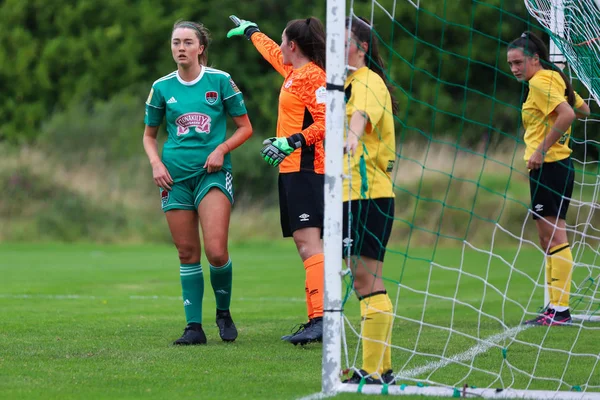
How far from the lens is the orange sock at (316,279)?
6574 millimetres

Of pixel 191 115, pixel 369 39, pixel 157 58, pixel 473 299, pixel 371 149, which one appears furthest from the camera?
pixel 157 58

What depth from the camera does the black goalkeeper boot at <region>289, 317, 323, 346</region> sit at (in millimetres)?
6367

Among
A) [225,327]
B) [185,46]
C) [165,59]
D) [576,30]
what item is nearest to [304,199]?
[225,327]

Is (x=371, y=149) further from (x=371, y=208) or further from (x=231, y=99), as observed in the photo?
(x=231, y=99)

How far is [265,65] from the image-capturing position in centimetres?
3272

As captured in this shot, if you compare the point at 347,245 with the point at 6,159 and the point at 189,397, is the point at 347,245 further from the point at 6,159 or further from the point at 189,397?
the point at 6,159

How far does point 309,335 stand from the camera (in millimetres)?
6383

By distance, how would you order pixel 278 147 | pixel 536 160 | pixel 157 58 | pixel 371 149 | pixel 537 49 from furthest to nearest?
pixel 157 58 < pixel 537 49 < pixel 536 160 < pixel 278 147 < pixel 371 149

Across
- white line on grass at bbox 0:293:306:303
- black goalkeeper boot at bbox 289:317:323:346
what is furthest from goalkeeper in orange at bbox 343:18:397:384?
white line on grass at bbox 0:293:306:303

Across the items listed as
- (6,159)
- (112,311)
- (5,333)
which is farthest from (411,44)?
(5,333)

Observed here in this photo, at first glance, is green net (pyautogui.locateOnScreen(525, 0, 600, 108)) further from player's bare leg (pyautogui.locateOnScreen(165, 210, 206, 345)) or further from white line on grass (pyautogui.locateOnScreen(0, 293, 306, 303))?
white line on grass (pyautogui.locateOnScreen(0, 293, 306, 303))

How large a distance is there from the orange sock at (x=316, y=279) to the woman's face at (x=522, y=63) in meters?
2.25

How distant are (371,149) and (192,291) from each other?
2.20 m

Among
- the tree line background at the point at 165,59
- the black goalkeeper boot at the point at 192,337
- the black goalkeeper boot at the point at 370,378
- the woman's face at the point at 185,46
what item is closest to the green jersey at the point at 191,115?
the woman's face at the point at 185,46
